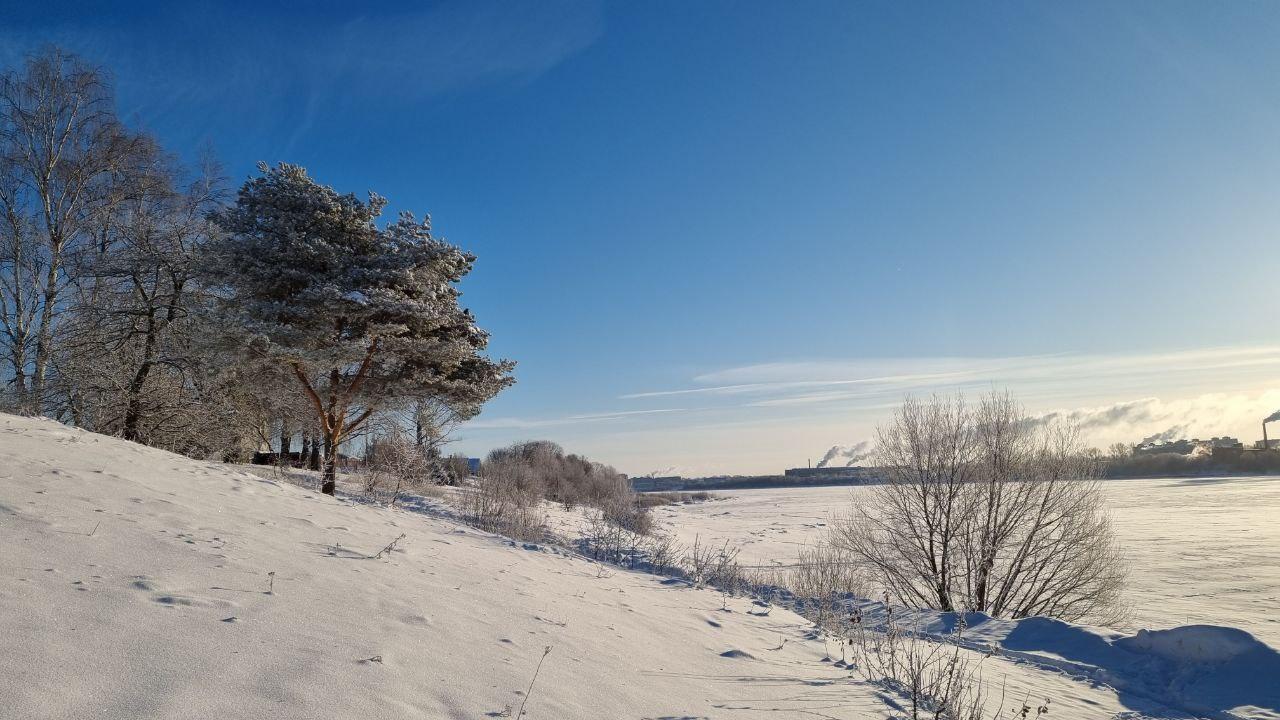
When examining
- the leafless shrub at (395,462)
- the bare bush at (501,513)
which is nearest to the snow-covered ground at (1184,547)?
the bare bush at (501,513)

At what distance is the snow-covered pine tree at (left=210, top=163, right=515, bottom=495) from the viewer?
1422 cm

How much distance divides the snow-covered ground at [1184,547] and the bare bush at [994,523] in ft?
6.18

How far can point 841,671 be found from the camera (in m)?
5.91

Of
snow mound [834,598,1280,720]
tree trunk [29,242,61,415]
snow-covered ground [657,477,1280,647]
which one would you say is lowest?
snow-covered ground [657,477,1280,647]

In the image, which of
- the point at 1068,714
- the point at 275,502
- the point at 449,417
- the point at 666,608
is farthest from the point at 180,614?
the point at 449,417

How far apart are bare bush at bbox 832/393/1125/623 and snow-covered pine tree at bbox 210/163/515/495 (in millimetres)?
12792

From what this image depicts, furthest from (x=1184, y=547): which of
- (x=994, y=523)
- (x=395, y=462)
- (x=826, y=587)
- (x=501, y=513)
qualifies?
(x=395, y=462)

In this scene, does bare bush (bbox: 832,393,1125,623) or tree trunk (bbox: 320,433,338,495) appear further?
bare bush (bbox: 832,393,1125,623)

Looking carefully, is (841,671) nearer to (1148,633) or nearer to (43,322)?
(1148,633)

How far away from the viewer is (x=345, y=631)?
12.7 feet

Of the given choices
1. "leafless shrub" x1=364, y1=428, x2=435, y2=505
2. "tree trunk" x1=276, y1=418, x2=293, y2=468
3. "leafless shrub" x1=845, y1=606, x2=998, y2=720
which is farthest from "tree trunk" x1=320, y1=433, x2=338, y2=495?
"tree trunk" x1=276, y1=418, x2=293, y2=468

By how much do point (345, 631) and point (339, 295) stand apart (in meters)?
11.6

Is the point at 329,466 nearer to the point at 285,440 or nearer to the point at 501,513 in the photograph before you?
the point at 501,513

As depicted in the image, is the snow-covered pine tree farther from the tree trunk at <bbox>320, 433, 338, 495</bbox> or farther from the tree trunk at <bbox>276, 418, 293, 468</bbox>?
the tree trunk at <bbox>276, 418, 293, 468</bbox>
